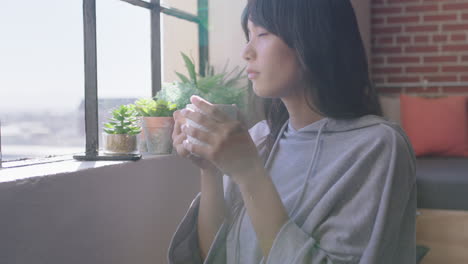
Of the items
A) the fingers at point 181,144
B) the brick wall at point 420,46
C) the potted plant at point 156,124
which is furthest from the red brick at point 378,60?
the fingers at point 181,144

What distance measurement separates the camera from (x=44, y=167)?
1244mm

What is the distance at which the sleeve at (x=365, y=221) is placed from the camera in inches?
30.7

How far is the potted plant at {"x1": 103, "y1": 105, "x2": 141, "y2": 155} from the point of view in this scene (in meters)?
1.45

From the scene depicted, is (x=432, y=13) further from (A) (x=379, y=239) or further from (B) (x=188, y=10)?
(A) (x=379, y=239)

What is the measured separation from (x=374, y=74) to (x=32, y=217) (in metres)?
2.88

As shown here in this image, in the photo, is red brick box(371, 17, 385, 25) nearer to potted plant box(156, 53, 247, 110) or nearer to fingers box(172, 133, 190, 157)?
potted plant box(156, 53, 247, 110)

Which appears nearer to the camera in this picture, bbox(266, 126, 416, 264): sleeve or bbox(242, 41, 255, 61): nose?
bbox(266, 126, 416, 264): sleeve

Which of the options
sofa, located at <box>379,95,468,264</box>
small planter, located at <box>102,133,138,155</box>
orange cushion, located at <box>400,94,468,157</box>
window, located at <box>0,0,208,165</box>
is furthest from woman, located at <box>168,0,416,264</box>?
orange cushion, located at <box>400,94,468,157</box>

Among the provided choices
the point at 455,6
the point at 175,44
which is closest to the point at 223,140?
the point at 175,44

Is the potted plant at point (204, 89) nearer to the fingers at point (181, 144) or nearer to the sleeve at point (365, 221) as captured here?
the fingers at point (181, 144)

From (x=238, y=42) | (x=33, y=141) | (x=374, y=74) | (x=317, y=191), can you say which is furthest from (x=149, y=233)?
(x=374, y=74)

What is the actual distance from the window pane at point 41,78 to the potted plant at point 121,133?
0.50ft

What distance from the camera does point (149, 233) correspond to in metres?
1.55

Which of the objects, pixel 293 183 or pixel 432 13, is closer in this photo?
pixel 293 183
